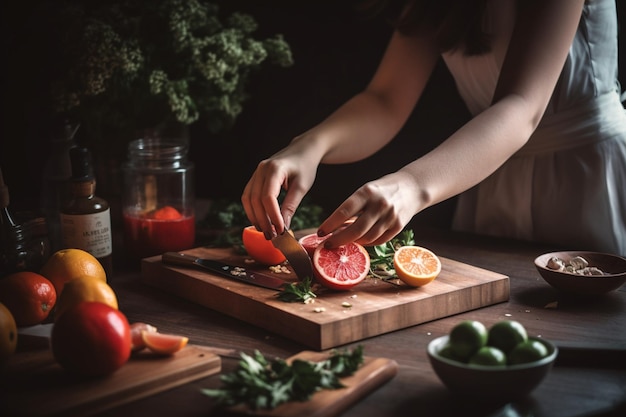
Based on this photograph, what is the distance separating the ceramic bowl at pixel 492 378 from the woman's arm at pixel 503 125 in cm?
58

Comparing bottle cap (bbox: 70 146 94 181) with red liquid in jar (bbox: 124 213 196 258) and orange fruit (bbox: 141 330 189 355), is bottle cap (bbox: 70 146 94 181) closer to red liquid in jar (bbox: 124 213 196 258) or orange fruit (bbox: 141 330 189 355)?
red liquid in jar (bbox: 124 213 196 258)

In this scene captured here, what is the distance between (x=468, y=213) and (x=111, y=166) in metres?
1.29

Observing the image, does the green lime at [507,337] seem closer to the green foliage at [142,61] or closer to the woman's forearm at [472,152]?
the woman's forearm at [472,152]

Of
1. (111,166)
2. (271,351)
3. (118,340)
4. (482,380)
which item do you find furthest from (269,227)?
(111,166)

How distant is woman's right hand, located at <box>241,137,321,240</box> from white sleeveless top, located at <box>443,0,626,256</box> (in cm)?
78

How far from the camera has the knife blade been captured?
6.10ft

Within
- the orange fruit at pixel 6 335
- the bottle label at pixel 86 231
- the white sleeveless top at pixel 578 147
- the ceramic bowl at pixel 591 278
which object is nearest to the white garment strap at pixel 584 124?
the white sleeveless top at pixel 578 147

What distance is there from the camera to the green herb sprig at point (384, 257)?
6.29 ft

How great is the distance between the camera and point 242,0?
136 inches

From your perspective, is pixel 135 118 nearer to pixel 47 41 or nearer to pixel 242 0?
pixel 47 41

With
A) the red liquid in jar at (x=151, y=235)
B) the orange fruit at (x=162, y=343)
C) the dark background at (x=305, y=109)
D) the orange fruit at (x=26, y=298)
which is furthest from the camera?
the dark background at (x=305, y=109)

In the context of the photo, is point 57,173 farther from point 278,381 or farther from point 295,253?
point 278,381

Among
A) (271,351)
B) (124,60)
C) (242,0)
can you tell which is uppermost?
(242,0)

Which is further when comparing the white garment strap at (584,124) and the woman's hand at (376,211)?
the white garment strap at (584,124)
